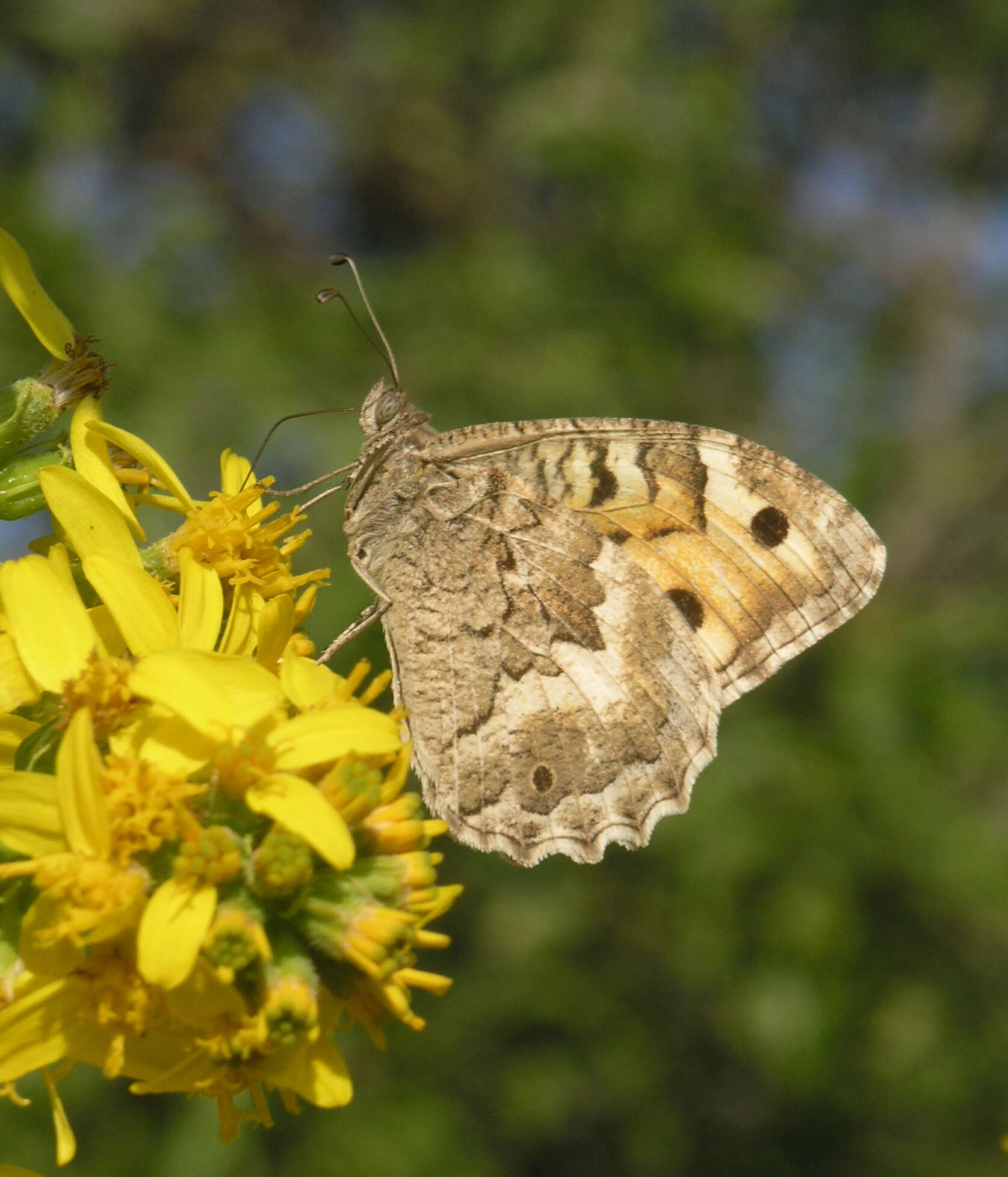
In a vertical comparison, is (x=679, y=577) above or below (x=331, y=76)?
below

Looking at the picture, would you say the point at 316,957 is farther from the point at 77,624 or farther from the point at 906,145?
the point at 906,145

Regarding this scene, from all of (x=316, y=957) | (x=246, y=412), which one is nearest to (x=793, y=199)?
(x=246, y=412)

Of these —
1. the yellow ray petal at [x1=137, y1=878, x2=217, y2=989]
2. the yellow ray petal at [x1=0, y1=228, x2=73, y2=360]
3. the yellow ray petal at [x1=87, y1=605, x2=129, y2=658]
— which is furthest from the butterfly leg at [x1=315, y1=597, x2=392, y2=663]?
the yellow ray petal at [x1=137, y1=878, x2=217, y2=989]

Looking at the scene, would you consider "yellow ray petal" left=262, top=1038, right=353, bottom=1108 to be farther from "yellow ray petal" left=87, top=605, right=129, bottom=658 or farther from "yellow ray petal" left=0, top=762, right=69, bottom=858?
"yellow ray petal" left=87, top=605, right=129, bottom=658

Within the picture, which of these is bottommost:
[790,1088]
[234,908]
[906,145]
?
[790,1088]

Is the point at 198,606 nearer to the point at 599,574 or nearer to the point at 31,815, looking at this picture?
the point at 31,815
